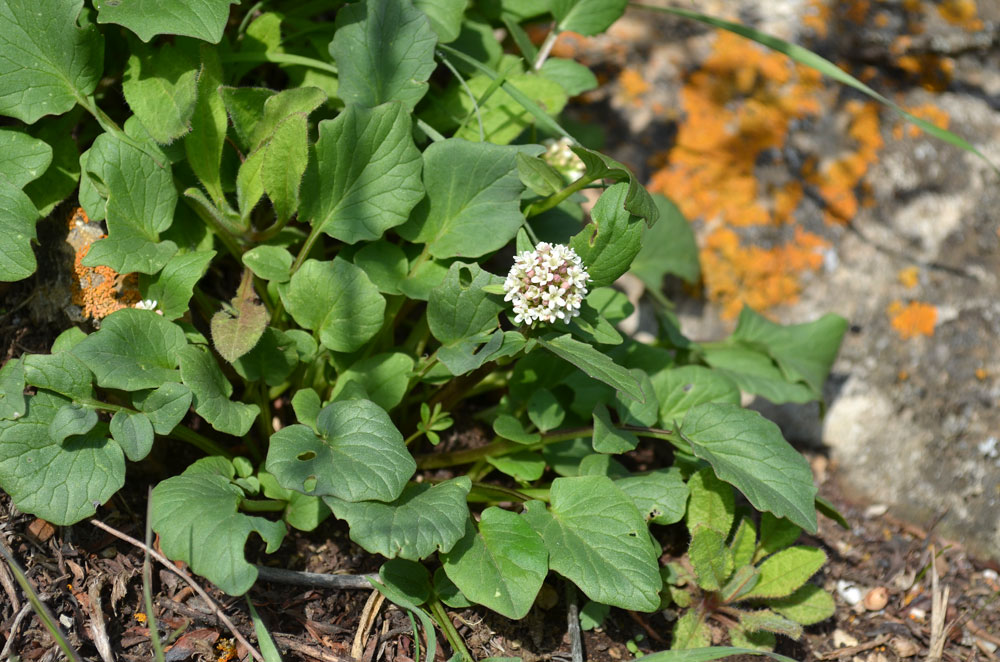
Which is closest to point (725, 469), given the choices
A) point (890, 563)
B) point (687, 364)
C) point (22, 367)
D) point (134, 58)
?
point (687, 364)

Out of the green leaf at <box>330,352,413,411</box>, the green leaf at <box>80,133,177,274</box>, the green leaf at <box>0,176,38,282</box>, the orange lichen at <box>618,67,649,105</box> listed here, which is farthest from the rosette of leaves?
the green leaf at <box>0,176,38,282</box>

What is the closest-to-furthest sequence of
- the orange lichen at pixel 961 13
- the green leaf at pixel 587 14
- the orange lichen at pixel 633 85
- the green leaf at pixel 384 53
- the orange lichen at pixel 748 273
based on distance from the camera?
the green leaf at pixel 384 53 < the green leaf at pixel 587 14 < the orange lichen at pixel 748 273 < the orange lichen at pixel 633 85 < the orange lichen at pixel 961 13

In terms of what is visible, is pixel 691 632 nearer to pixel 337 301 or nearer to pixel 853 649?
pixel 853 649

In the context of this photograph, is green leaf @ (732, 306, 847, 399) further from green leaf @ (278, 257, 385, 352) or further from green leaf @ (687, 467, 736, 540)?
green leaf @ (278, 257, 385, 352)

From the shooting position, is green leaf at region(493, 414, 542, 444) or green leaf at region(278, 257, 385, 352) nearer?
green leaf at region(278, 257, 385, 352)

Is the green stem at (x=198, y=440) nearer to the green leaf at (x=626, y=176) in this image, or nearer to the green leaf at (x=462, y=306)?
the green leaf at (x=462, y=306)

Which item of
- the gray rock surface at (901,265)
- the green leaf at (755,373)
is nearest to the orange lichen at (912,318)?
the gray rock surface at (901,265)
